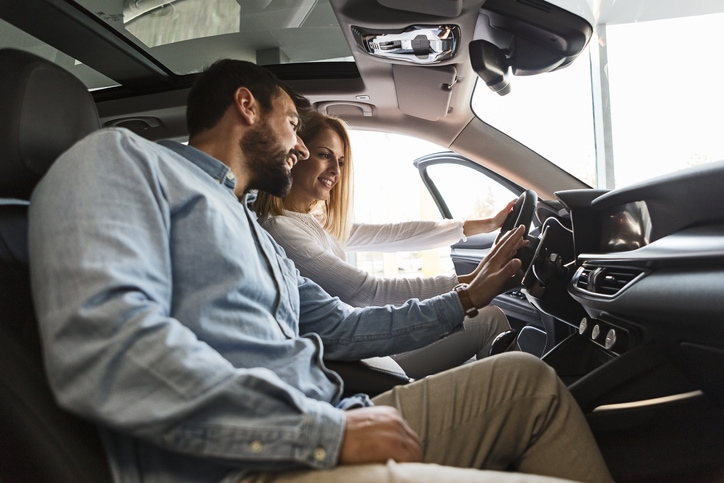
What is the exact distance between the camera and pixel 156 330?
68cm

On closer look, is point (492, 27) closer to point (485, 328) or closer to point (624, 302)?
point (624, 302)

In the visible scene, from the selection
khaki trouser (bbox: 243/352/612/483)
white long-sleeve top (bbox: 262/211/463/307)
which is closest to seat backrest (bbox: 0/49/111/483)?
khaki trouser (bbox: 243/352/612/483)

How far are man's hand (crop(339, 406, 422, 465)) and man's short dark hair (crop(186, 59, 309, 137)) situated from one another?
33.1 inches

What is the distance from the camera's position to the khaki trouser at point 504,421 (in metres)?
0.96

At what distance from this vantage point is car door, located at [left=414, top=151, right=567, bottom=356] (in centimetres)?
215

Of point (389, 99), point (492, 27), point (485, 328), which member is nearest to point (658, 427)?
point (485, 328)

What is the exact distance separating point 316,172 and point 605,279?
1.17 metres

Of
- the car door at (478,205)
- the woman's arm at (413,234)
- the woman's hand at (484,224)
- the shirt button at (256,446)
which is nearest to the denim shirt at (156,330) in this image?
the shirt button at (256,446)

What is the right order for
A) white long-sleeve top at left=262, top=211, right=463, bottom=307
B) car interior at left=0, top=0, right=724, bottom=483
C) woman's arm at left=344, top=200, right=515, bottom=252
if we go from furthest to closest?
woman's arm at left=344, top=200, right=515, bottom=252 < white long-sleeve top at left=262, top=211, right=463, bottom=307 < car interior at left=0, top=0, right=724, bottom=483

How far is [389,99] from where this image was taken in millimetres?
2279

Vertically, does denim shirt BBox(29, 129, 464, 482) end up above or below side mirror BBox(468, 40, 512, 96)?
below

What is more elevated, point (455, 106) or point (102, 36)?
point (102, 36)

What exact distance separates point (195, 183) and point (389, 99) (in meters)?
1.45

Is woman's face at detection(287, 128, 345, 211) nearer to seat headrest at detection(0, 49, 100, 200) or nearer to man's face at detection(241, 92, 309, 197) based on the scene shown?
man's face at detection(241, 92, 309, 197)
